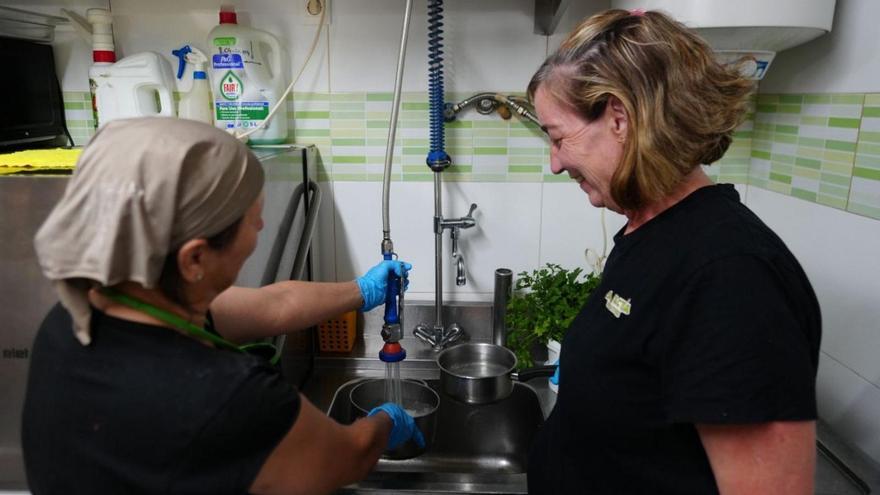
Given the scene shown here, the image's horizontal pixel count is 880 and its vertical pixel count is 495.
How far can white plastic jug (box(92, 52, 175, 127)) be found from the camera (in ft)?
4.54

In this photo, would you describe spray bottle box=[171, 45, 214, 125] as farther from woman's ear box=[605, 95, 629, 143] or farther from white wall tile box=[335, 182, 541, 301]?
woman's ear box=[605, 95, 629, 143]

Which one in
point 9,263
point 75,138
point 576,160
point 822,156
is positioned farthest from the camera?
point 75,138

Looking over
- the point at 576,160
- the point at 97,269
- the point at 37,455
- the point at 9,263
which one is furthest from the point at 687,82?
the point at 9,263

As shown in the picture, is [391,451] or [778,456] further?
[391,451]

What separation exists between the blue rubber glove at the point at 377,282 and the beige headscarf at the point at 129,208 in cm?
66

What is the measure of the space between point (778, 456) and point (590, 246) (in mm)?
1043

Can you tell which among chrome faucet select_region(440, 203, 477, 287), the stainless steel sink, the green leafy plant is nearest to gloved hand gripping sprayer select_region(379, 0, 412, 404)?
the stainless steel sink

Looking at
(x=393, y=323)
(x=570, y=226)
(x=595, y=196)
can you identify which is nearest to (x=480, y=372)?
(x=393, y=323)

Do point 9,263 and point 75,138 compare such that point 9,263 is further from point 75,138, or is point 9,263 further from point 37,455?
point 75,138

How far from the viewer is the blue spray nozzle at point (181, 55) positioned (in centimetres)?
147

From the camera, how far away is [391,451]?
4.02 feet

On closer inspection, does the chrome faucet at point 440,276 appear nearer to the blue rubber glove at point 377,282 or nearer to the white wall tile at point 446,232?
the white wall tile at point 446,232

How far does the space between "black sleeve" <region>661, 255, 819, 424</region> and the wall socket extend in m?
1.20

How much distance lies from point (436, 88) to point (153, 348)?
99 cm
